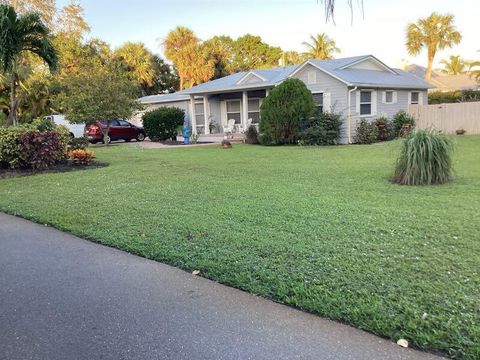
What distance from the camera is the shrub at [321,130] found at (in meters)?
18.8

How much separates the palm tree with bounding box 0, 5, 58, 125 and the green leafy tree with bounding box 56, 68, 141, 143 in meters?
7.88

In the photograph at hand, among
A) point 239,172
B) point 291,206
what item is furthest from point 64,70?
point 291,206

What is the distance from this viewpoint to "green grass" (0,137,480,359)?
3443 millimetres

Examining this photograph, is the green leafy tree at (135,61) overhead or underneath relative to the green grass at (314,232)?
overhead

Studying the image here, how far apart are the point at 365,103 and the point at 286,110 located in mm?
4239

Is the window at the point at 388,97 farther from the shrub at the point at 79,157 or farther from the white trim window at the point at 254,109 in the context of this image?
the shrub at the point at 79,157

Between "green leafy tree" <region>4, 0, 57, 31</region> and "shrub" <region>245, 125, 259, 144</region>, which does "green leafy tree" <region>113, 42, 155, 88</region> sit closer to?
"green leafy tree" <region>4, 0, 57, 31</region>

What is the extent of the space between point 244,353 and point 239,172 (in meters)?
8.17

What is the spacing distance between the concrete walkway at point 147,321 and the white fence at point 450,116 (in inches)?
851

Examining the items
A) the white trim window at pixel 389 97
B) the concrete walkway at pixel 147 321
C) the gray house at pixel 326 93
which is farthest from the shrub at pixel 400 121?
the concrete walkway at pixel 147 321

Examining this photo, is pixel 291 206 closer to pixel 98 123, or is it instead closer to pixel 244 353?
pixel 244 353

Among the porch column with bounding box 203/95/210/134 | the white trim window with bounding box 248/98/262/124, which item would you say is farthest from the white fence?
the porch column with bounding box 203/95/210/134

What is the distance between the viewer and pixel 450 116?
2322cm

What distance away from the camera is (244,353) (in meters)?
2.94
